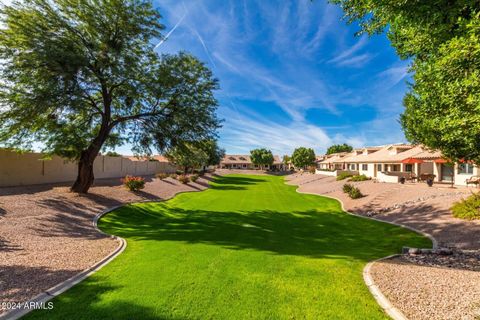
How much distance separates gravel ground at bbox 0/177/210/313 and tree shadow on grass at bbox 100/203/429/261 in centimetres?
135

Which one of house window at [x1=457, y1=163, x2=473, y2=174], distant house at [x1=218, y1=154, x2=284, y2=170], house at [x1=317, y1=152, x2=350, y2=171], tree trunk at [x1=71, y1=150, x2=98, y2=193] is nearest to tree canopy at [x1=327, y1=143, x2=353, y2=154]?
distant house at [x1=218, y1=154, x2=284, y2=170]

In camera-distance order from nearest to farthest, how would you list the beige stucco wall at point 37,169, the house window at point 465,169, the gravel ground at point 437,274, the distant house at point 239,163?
the gravel ground at point 437,274
the beige stucco wall at point 37,169
the house window at point 465,169
the distant house at point 239,163

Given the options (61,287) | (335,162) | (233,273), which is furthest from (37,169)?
(335,162)

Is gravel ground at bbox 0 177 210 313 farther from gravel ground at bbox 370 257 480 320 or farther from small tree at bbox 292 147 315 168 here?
small tree at bbox 292 147 315 168

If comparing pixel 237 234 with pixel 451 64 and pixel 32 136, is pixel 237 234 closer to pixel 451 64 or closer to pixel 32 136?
pixel 451 64

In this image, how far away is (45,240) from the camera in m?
8.66

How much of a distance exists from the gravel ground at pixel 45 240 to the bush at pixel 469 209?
16.0 meters

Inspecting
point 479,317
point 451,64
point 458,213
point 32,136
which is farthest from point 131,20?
point 458,213

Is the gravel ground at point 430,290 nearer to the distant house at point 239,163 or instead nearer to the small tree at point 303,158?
the small tree at point 303,158

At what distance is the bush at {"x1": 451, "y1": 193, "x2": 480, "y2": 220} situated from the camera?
38.5 feet

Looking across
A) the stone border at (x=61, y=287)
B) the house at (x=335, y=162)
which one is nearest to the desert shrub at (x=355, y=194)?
the stone border at (x=61, y=287)

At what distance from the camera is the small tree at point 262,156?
306 feet

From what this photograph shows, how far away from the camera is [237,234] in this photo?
10.9m

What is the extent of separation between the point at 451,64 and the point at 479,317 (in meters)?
4.87
